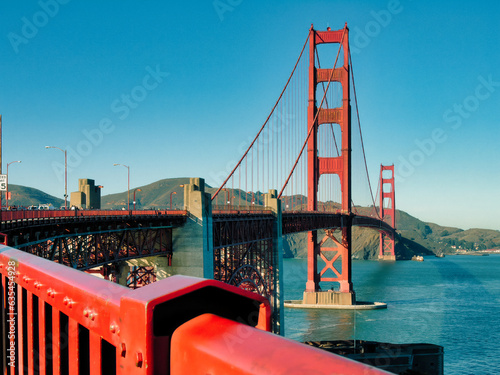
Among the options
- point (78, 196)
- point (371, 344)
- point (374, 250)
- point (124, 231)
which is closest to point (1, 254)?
point (124, 231)

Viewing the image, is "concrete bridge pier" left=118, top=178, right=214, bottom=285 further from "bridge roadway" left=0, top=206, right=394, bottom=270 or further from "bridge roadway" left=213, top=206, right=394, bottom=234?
"bridge roadway" left=213, top=206, right=394, bottom=234

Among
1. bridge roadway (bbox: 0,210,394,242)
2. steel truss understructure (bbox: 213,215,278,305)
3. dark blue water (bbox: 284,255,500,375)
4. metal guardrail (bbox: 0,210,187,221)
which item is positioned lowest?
dark blue water (bbox: 284,255,500,375)

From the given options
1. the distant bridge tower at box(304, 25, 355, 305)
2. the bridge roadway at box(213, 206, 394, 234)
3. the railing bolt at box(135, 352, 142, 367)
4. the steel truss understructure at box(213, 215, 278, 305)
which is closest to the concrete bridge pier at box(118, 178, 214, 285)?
the steel truss understructure at box(213, 215, 278, 305)

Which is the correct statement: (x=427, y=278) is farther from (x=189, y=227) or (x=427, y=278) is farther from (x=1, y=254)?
(x=1, y=254)

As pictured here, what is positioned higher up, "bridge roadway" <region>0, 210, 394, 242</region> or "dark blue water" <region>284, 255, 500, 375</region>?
"bridge roadway" <region>0, 210, 394, 242</region>

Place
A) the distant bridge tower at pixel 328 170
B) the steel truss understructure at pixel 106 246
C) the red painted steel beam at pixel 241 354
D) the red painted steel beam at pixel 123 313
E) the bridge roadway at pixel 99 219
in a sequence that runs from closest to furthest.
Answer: the red painted steel beam at pixel 241 354, the red painted steel beam at pixel 123 313, the bridge roadway at pixel 99 219, the steel truss understructure at pixel 106 246, the distant bridge tower at pixel 328 170

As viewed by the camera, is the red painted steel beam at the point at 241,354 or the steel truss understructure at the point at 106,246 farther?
the steel truss understructure at the point at 106,246

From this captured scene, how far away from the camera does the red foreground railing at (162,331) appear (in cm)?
133

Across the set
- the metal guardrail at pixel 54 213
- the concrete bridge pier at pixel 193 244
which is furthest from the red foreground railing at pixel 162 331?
the concrete bridge pier at pixel 193 244

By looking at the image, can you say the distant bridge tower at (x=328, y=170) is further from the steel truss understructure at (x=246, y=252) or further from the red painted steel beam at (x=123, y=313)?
the red painted steel beam at (x=123, y=313)

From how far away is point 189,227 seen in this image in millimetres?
31172

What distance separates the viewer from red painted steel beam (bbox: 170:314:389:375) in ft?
3.94

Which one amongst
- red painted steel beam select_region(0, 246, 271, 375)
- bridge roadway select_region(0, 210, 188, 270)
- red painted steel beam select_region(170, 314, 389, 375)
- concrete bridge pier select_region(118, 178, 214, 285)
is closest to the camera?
red painted steel beam select_region(170, 314, 389, 375)

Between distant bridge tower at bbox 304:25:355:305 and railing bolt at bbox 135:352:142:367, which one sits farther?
distant bridge tower at bbox 304:25:355:305
